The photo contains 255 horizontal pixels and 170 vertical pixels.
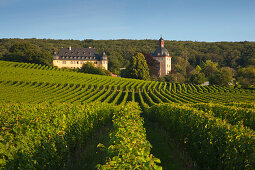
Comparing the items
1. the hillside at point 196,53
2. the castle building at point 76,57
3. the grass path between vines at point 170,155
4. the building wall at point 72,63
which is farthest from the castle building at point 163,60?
the grass path between vines at point 170,155

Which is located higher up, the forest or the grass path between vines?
the forest

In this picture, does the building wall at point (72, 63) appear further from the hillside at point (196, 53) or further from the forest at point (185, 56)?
the hillside at point (196, 53)

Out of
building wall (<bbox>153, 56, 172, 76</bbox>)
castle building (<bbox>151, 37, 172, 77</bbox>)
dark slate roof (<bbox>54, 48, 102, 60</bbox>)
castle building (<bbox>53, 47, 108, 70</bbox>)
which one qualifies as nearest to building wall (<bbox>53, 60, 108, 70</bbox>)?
castle building (<bbox>53, 47, 108, 70</bbox>)

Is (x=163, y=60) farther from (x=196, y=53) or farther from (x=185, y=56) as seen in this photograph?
(x=196, y=53)

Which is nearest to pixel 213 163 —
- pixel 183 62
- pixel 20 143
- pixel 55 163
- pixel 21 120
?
pixel 55 163

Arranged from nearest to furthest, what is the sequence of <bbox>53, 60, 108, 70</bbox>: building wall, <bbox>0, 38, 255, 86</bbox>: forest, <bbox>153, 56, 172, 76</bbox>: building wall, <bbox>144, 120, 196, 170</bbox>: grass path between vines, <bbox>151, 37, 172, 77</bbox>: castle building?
<bbox>144, 120, 196, 170</bbox>: grass path between vines → <bbox>0, 38, 255, 86</bbox>: forest → <bbox>53, 60, 108, 70</bbox>: building wall → <bbox>153, 56, 172, 76</bbox>: building wall → <bbox>151, 37, 172, 77</bbox>: castle building

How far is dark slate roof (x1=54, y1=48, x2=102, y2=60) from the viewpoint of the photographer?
109 metres

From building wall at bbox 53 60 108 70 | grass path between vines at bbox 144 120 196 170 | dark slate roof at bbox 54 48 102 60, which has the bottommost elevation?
grass path between vines at bbox 144 120 196 170

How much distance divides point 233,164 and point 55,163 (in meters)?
6.00

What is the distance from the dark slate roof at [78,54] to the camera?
109 m

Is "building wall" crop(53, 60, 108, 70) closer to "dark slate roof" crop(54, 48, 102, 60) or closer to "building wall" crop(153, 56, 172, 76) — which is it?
"dark slate roof" crop(54, 48, 102, 60)

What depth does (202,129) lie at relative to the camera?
8273 mm

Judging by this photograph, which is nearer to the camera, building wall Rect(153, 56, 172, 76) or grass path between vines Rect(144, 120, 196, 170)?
grass path between vines Rect(144, 120, 196, 170)

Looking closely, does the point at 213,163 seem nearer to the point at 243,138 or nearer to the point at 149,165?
the point at 243,138
